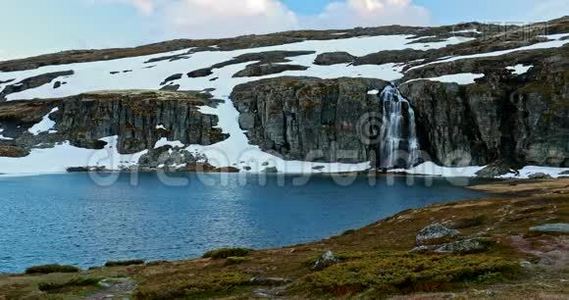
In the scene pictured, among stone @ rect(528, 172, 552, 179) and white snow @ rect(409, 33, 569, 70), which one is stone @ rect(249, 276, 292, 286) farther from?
white snow @ rect(409, 33, 569, 70)

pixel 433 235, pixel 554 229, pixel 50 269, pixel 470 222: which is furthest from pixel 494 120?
pixel 50 269

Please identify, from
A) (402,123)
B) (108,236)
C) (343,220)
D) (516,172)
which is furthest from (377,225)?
(402,123)

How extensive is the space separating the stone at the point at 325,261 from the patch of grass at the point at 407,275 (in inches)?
120

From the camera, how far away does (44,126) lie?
7283 inches

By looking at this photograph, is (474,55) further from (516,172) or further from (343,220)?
(343,220)

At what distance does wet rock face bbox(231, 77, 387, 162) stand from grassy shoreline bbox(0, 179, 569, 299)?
113m

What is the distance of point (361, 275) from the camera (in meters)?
25.6

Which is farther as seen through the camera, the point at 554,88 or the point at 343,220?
the point at 554,88

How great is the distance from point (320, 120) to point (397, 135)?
23760mm

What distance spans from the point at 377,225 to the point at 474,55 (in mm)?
132954

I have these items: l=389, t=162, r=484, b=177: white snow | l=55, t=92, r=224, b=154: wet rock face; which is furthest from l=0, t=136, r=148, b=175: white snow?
l=389, t=162, r=484, b=177: white snow

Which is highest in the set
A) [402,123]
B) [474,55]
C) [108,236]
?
[474,55]

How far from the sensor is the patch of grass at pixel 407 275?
2359 cm

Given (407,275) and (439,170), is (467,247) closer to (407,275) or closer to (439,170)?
(407,275)
